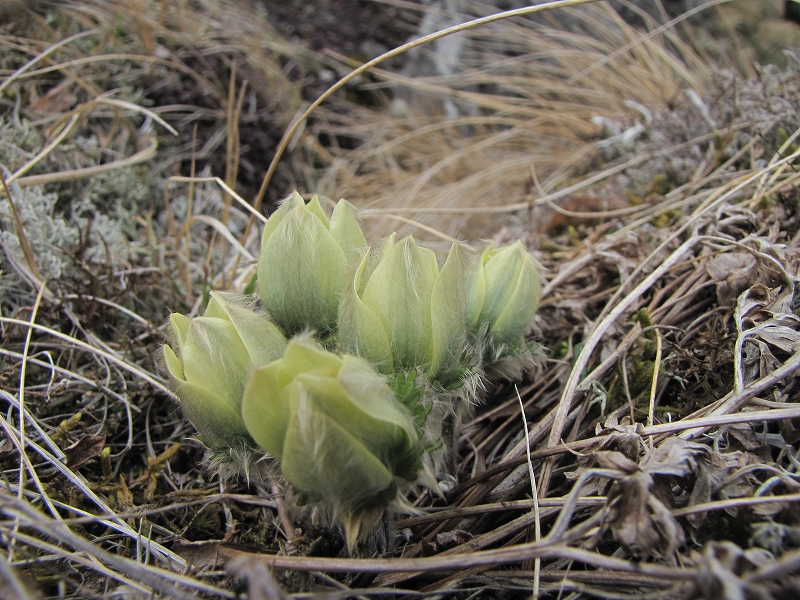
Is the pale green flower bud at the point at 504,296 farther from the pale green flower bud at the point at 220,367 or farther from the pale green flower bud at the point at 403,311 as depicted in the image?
the pale green flower bud at the point at 220,367

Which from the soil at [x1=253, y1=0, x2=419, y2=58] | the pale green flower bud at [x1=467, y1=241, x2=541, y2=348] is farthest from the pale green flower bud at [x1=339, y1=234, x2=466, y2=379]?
the soil at [x1=253, y1=0, x2=419, y2=58]

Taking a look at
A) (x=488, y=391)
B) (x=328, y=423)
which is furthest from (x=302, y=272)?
(x=488, y=391)

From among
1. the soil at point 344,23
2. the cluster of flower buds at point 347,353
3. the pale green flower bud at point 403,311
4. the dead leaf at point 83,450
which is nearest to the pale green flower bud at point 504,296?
Answer: the cluster of flower buds at point 347,353

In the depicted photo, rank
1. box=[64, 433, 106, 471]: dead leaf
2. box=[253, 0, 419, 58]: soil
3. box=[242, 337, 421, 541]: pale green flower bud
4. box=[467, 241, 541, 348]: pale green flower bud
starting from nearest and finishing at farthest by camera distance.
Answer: box=[242, 337, 421, 541]: pale green flower bud < box=[467, 241, 541, 348]: pale green flower bud < box=[64, 433, 106, 471]: dead leaf < box=[253, 0, 419, 58]: soil

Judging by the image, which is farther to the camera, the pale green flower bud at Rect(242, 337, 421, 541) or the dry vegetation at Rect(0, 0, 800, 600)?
the dry vegetation at Rect(0, 0, 800, 600)

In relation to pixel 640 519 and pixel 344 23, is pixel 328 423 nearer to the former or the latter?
pixel 640 519

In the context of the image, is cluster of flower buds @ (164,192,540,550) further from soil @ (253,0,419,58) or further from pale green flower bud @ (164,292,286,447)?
soil @ (253,0,419,58)
